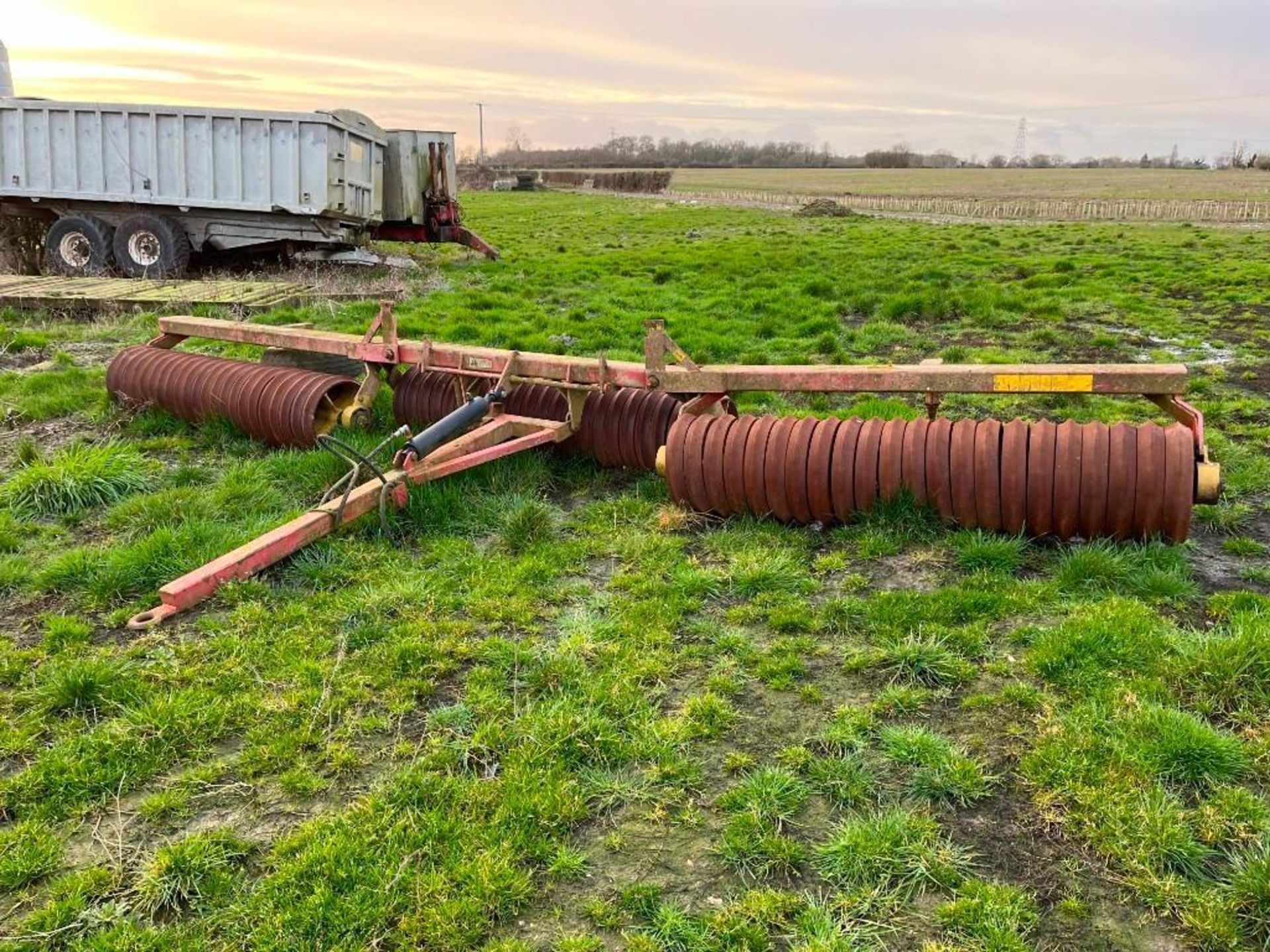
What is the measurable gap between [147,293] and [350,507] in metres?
8.01

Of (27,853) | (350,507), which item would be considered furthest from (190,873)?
(350,507)

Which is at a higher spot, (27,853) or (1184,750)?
(1184,750)

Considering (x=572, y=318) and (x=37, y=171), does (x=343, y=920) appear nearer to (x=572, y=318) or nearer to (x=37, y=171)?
(x=572, y=318)

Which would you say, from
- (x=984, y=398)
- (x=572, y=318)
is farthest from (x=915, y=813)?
(x=572, y=318)

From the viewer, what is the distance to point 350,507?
186 inches

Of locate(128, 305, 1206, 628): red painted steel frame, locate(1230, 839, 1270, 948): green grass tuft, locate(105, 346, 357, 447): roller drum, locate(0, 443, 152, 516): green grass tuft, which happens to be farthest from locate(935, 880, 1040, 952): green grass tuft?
locate(0, 443, 152, 516): green grass tuft

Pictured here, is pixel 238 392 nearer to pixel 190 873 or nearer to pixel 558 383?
pixel 558 383

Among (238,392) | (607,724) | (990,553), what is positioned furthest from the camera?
(238,392)

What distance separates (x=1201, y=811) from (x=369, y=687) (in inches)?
107

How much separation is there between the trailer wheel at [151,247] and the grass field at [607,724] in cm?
886

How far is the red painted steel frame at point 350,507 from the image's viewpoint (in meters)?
4.07

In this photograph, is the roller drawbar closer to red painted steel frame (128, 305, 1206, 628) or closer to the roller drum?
red painted steel frame (128, 305, 1206, 628)

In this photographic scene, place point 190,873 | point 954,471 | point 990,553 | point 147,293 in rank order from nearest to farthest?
point 190,873 < point 990,553 < point 954,471 < point 147,293

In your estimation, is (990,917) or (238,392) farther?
(238,392)
